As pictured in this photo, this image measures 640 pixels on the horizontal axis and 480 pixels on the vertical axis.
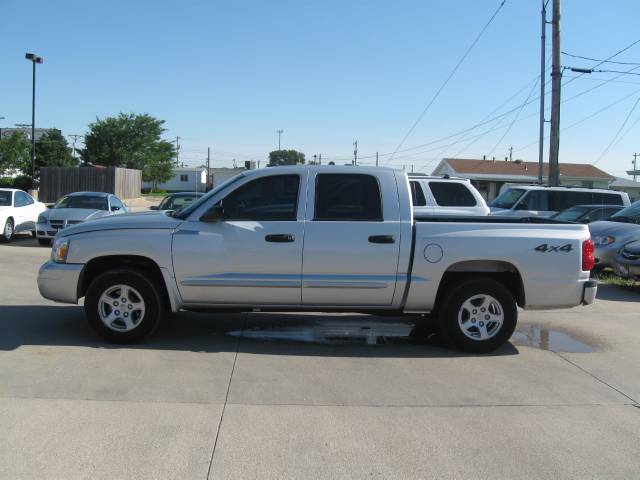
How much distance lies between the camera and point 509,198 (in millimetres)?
17656

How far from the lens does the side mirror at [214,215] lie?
19.8 feet

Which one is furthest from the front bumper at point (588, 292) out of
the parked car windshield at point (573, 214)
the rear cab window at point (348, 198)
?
the parked car windshield at point (573, 214)

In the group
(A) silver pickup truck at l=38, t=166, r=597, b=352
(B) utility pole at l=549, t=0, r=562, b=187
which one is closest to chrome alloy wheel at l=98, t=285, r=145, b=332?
(A) silver pickup truck at l=38, t=166, r=597, b=352

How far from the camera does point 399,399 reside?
4.93 metres

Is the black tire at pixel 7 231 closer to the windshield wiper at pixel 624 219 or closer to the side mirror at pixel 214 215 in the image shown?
the side mirror at pixel 214 215

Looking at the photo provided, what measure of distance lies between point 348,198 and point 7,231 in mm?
13181

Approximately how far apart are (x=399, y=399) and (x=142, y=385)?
2149 millimetres

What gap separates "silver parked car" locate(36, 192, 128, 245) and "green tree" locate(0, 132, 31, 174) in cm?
2560

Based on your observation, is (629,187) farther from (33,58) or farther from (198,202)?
(198,202)

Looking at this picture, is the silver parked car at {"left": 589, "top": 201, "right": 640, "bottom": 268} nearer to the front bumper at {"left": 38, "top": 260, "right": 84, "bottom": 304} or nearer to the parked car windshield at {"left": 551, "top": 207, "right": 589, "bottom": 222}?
the parked car windshield at {"left": 551, "top": 207, "right": 589, "bottom": 222}

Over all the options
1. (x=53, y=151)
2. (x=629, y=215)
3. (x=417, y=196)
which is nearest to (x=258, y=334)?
(x=417, y=196)

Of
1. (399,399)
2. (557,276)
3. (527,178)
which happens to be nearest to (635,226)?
(557,276)

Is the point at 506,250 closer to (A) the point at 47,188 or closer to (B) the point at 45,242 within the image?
(B) the point at 45,242

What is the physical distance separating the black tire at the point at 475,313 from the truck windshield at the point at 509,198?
11467 millimetres
